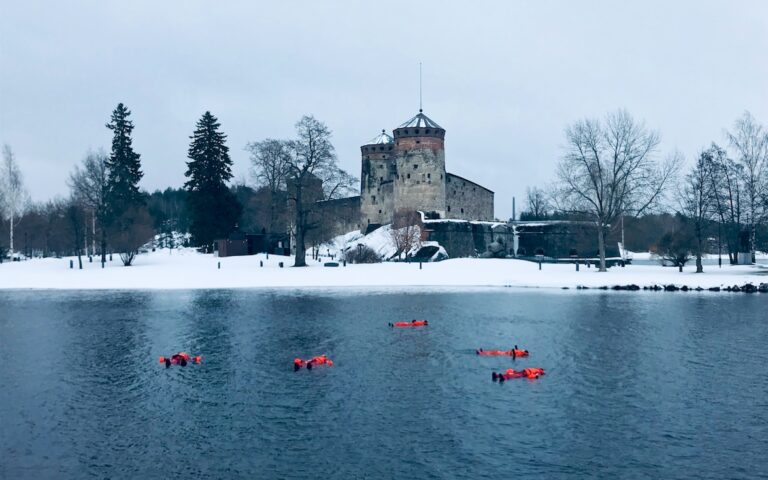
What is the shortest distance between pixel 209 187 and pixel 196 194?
56.1 inches

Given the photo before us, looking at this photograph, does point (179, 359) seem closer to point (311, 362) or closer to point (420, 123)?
point (311, 362)

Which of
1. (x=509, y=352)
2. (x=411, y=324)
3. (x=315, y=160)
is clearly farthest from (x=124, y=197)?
(x=509, y=352)

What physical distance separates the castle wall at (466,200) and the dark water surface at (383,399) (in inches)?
2082

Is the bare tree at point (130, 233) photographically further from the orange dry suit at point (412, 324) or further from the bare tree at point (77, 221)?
the orange dry suit at point (412, 324)

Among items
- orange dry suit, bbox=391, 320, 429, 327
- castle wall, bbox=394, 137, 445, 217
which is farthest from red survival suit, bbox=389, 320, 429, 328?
castle wall, bbox=394, 137, 445, 217

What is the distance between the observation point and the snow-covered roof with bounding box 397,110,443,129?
74812 millimetres

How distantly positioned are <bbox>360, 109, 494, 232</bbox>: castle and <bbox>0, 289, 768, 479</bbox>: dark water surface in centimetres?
4979

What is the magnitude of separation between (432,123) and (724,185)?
33744mm

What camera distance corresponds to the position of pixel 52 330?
22.5 m

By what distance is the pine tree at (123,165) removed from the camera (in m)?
64.6

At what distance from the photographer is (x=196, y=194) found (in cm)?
6488

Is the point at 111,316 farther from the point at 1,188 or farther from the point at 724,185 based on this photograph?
the point at 1,188

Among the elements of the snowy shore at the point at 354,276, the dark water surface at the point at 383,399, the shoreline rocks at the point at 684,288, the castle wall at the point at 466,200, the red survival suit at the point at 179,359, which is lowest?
the dark water surface at the point at 383,399

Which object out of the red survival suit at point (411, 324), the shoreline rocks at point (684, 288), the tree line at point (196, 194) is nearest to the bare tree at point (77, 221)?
the tree line at point (196, 194)
